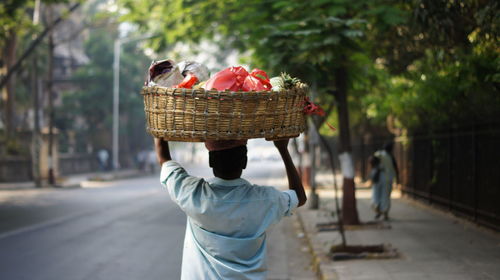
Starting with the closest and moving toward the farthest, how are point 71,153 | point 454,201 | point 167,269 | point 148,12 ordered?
point 167,269 → point 454,201 → point 148,12 → point 71,153

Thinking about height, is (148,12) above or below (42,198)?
above

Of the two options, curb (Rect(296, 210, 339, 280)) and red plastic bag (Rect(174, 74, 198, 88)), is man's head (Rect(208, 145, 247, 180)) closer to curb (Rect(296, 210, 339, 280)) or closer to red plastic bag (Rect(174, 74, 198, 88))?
red plastic bag (Rect(174, 74, 198, 88))

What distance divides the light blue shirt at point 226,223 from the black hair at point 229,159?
0.21 feet

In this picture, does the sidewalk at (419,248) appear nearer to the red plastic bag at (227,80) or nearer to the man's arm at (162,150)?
the man's arm at (162,150)

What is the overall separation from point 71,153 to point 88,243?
33914 mm

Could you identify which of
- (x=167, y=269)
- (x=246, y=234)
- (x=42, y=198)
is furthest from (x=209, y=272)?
(x=42, y=198)

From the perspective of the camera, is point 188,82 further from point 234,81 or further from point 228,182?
point 228,182

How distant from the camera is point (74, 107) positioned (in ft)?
144

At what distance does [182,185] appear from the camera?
123 inches

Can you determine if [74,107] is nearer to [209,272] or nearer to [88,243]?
[88,243]

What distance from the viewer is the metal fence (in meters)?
11.1

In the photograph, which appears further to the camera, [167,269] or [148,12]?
[148,12]

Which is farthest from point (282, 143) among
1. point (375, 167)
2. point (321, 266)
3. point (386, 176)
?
point (386, 176)

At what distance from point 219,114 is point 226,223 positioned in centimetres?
51
